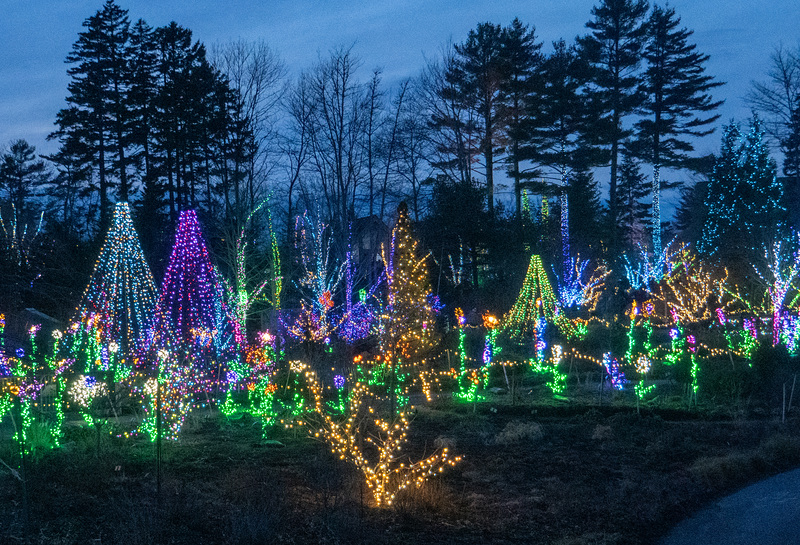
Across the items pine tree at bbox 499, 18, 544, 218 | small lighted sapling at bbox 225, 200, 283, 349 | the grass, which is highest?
pine tree at bbox 499, 18, 544, 218

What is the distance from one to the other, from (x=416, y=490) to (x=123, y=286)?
6.72m

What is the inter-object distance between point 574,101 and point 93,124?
Result: 21.6 m

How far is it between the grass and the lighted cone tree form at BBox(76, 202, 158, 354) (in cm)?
186

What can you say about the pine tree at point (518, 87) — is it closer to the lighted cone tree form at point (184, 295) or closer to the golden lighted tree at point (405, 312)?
the golden lighted tree at point (405, 312)

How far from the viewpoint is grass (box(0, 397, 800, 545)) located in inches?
247

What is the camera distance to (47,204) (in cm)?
3597

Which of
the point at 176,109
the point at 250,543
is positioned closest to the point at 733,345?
the point at 250,543

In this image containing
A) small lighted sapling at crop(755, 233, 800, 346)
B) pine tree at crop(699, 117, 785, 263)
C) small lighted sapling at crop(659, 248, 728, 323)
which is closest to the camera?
small lighted sapling at crop(755, 233, 800, 346)

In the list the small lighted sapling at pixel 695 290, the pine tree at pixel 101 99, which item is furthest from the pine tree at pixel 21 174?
the small lighted sapling at pixel 695 290

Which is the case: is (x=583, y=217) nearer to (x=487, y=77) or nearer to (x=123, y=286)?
(x=487, y=77)

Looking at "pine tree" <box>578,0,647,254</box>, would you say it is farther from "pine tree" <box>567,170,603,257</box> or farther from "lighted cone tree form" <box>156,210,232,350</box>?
"lighted cone tree form" <box>156,210,232,350</box>

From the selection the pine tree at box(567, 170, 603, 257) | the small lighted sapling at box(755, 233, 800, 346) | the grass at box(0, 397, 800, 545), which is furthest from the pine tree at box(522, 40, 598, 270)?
the grass at box(0, 397, 800, 545)

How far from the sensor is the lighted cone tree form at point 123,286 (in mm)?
11055

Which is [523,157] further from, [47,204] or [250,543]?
[250,543]
